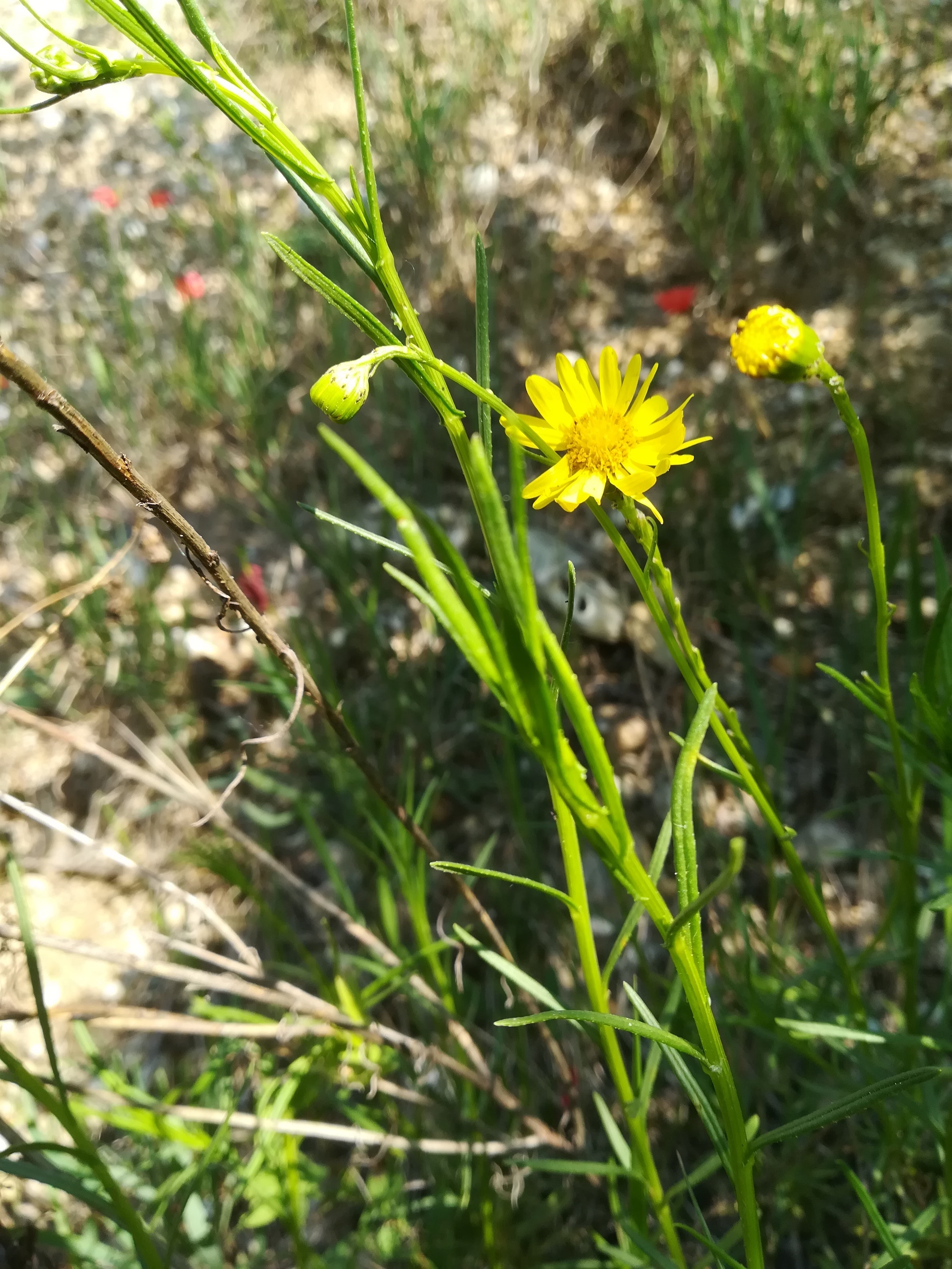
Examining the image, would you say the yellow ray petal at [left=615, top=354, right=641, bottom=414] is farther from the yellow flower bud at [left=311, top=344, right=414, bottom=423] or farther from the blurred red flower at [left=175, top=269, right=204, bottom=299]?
the blurred red flower at [left=175, top=269, right=204, bottom=299]

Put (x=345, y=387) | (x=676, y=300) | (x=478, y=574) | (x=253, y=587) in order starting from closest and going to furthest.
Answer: (x=345, y=387) → (x=253, y=587) → (x=478, y=574) → (x=676, y=300)

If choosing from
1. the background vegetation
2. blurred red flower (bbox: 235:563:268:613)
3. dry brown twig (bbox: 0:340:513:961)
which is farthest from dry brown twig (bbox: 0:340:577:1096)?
blurred red flower (bbox: 235:563:268:613)

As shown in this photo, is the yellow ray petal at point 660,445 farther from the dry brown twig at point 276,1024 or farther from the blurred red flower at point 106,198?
the blurred red flower at point 106,198

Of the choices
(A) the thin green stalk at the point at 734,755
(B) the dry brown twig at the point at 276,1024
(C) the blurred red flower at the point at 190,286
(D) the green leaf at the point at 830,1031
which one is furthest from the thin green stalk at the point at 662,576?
(C) the blurred red flower at the point at 190,286

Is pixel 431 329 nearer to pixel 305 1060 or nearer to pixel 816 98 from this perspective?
pixel 816 98

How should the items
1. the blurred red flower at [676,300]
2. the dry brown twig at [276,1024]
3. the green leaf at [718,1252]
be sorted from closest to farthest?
the green leaf at [718,1252] < the dry brown twig at [276,1024] < the blurred red flower at [676,300]

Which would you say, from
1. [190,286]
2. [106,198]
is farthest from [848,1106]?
[106,198]

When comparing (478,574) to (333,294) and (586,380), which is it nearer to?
(586,380)
